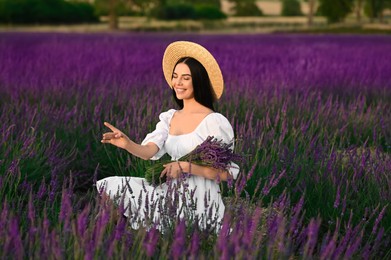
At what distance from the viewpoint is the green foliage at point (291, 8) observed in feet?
296

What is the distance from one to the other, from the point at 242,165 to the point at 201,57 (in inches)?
30.3

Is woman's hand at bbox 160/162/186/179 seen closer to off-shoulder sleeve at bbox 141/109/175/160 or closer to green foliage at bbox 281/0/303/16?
off-shoulder sleeve at bbox 141/109/175/160

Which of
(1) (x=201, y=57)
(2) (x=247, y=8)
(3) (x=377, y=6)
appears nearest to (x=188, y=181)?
(1) (x=201, y=57)

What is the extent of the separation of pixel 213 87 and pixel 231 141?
30cm

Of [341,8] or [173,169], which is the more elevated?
[173,169]

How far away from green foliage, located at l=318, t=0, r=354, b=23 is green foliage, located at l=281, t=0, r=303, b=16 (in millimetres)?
27089

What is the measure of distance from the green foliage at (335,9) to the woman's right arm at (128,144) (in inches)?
2415

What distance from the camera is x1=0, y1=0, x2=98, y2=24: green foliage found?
172 feet

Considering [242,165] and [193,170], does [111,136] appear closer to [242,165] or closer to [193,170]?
[193,170]

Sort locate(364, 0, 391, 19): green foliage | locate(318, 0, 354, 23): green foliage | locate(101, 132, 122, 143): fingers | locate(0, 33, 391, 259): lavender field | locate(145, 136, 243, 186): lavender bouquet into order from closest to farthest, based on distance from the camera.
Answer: locate(0, 33, 391, 259): lavender field
locate(145, 136, 243, 186): lavender bouquet
locate(101, 132, 122, 143): fingers
locate(318, 0, 354, 23): green foliage
locate(364, 0, 391, 19): green foliage

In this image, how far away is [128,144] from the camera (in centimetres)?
266

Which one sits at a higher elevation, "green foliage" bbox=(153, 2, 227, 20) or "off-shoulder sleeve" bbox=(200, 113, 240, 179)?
"off-shoulder sleeve" bbox=(200, 113, 240, 179)

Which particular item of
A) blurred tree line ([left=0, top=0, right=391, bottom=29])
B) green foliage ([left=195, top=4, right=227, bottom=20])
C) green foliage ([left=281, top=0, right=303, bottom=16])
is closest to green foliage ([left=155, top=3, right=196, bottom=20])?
blurred tree line ([left=0, top=0, right=391, bottom=29])

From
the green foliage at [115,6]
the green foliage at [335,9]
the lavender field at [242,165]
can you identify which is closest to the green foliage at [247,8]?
the green foliage at [335,9]
